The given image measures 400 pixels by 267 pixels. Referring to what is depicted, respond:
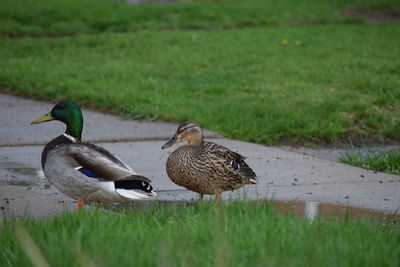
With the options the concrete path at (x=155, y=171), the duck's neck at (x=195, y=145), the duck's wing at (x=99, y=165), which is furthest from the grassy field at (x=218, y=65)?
the duck's wing at (x=99, y=165)

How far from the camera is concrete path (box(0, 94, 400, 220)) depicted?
6.11 meters

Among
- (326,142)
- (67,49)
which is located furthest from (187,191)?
(67,49)

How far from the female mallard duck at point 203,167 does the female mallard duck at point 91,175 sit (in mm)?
531

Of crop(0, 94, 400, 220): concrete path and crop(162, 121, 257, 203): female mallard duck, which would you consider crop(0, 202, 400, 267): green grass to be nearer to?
crop(0, 94, 400, 220): concrete path

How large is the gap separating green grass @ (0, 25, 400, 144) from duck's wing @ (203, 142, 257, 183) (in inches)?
85.6

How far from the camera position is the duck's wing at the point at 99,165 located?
5543 mm

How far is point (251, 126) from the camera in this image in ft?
28.3

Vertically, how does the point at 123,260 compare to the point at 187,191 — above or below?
above

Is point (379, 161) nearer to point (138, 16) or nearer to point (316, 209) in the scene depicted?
point (316, 209)

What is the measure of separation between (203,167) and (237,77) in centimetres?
497

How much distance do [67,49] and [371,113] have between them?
19.8ft

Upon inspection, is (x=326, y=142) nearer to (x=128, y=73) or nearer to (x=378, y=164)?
(x=378, y=164)

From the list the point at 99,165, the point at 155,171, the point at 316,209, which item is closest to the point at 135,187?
the point at 99,165

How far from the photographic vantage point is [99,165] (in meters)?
5.61
